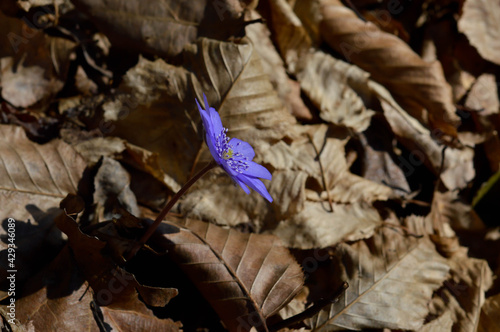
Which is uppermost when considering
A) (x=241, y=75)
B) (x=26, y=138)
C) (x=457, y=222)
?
(x=241, y=75)

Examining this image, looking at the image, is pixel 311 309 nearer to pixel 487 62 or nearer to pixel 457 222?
pixel 457 222

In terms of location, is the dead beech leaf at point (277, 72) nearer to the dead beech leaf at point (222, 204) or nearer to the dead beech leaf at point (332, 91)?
the dead beech leaf at point (332, 91)

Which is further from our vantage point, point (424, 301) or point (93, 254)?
point (424, 301)

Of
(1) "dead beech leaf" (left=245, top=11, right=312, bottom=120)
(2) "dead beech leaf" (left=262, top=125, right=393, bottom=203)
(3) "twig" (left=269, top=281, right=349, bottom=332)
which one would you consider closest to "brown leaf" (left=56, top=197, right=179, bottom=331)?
(3) "twig" (left=269, top=281, right=349, bottom=332)

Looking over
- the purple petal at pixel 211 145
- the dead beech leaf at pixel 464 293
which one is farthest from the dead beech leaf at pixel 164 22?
the dead beech leaf at pixel 464 293

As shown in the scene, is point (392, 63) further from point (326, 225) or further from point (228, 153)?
point (228, 153)

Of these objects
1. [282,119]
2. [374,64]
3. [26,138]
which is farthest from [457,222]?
[26,138]

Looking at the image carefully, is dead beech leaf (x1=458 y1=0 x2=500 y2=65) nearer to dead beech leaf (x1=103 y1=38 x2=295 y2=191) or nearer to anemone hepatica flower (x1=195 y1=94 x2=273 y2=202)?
dead beech leaf (x1=103 y1=38 x2=295 y2=191)

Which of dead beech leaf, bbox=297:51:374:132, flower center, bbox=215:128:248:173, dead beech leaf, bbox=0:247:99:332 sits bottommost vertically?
dead beech leaf, bbox=0:247:99:332
